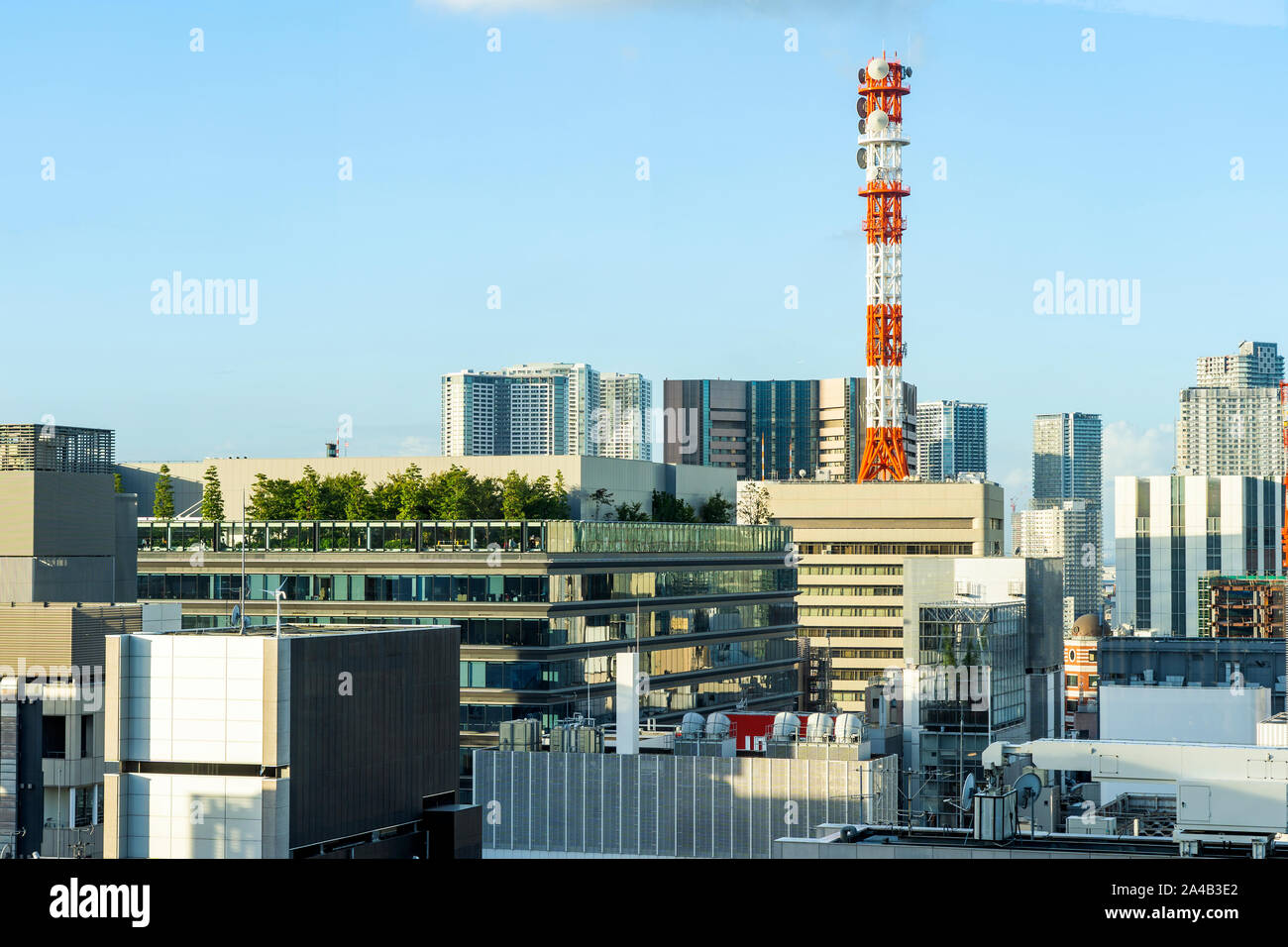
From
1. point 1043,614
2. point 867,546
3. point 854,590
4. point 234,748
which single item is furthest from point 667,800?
point 867,546

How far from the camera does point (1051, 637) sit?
7800 cm

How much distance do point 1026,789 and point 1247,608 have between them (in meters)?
167

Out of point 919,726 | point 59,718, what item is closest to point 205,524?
point 919,726

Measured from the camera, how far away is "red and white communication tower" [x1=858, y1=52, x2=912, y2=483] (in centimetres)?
13538

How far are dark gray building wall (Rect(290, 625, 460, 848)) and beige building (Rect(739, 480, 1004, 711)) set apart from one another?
4172 inches

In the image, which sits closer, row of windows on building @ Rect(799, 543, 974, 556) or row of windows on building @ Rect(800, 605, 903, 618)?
row of windows on building @ Rect(800, 605, 903, 618)

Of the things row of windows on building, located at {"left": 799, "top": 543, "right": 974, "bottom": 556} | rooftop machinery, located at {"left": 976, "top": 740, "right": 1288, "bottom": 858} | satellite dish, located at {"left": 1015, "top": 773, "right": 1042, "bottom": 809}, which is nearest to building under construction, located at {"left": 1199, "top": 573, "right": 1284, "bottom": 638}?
row of windows on building, located at {"left": 799, "top": 543, "right": 974, "bottom": 556}

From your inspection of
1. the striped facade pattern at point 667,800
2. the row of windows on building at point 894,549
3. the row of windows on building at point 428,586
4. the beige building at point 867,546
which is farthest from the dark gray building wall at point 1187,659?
the row of windows on building at point 894,549

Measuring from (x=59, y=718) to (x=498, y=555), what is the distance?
143 feet

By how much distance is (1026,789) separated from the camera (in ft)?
84.5

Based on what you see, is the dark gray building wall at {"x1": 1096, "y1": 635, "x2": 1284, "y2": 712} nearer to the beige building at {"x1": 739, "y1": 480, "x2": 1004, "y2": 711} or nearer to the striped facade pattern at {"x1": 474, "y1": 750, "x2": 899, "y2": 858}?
the striped facade pattern at {"x1": 474, "y1": 750, "x2": 899, "y2": 858}

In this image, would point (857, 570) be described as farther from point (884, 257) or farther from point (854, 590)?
point (884, 257)

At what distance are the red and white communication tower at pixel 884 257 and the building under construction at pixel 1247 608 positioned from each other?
6070 centimetres
